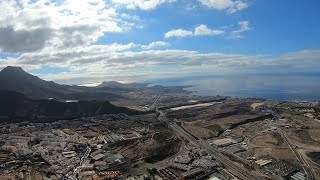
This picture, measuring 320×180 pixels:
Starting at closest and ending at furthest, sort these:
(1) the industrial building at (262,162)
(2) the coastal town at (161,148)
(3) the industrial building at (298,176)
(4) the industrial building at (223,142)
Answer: (3) the industrial building at (298,176) < (2) the coastal town at (161,148) < (1) the industrial building at (262,162) < (4) the industrial building at (223,142)

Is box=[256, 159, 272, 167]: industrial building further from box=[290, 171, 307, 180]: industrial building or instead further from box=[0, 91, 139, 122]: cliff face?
box=[0, 91, 139, 122]: cliff face

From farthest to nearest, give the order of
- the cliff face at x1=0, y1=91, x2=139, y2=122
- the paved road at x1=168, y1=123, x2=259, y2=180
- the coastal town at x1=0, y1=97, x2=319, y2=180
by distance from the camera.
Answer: the cliff face at x1=0, y1=91, x2=139, y2=122
the coastal town at x1=0, y1=97, x2=319, y2=180
the paved road at x1=168, y1=123, x2=259, y2=180

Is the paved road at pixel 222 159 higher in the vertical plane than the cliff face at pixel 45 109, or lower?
lower

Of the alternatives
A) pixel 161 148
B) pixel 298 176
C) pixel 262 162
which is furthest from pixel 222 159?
pixel 298 176

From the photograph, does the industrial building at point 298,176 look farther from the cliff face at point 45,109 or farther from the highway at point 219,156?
the cliff face at point 45,109

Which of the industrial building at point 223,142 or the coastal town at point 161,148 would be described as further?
the industrial building at point 223,142

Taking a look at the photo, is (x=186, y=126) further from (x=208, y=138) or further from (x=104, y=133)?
(x=104, y=133)

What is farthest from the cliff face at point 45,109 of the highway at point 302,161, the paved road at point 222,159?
the highway at point 302,161

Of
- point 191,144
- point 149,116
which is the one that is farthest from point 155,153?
point 149,116

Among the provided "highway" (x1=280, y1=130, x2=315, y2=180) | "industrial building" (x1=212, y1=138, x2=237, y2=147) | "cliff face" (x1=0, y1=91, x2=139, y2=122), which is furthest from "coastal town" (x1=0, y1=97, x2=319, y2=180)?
"cliff face" (x1=0, y1=91, x2=139, y2=122)
